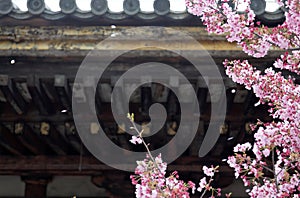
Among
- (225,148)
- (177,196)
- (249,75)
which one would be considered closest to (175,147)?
(225,148)

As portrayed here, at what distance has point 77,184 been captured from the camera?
211 inches

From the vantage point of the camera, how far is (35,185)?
5055 millimetres

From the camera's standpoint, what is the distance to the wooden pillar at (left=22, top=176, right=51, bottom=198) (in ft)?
16.5

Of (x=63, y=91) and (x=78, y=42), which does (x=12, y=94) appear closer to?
(x=63, y=91)

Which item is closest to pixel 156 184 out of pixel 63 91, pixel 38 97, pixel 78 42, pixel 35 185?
pixel 78 42

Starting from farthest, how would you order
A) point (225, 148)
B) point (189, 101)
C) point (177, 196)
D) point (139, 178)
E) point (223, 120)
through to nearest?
point (225, 148), point (223, 120), point (189, 101), point (139, 178), point (177, 196)

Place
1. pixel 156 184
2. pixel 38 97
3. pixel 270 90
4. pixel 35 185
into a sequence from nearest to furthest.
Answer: pixel 156 184 < pixel 270 90 < pixel 38 97 < pixel 35 185

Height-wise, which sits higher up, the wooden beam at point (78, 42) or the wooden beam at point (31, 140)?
the wooden beam at point (78, 42)

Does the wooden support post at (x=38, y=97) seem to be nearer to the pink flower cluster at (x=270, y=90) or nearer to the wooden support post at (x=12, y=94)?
the wooden support post at (x=12, y=94)

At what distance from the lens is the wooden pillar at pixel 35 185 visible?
16.5 ft

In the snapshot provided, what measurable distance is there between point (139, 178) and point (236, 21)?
974 millimetres

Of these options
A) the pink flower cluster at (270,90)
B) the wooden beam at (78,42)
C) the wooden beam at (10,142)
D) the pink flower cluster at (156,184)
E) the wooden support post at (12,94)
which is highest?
the wooden beam at (78,42)

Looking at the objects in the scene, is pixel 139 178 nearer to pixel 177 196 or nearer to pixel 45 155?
pixel 177 196

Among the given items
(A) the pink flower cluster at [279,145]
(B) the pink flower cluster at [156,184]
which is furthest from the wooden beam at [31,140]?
(A) the pink flower cluster at [279,145]
